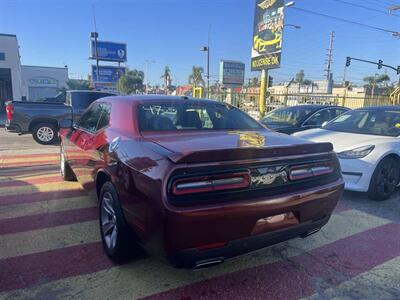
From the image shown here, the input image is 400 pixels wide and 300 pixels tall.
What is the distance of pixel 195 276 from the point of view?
112 inches

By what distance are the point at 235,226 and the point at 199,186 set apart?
40 centimetres

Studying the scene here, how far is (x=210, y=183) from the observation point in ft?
7.45

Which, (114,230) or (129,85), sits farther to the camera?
(129,85)

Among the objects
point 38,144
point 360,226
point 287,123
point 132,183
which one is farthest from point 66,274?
point 38,144

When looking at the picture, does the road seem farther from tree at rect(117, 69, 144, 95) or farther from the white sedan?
tree at rect(117, 69, 144, 95)

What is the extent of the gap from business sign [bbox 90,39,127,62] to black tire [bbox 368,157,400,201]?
131 ft

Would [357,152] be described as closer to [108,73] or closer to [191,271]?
[191,271]

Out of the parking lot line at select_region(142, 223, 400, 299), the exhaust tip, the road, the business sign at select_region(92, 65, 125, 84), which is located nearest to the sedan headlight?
the road

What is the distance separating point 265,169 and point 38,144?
380 inches

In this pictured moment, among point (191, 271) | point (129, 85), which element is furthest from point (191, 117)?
point (129, 85)

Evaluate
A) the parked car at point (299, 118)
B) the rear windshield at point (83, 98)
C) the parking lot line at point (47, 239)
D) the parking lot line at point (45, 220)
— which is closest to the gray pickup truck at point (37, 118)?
the rear windshield at point (83, 98)

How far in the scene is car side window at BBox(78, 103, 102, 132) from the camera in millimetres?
4025

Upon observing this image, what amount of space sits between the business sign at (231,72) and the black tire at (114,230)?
19.7 meters

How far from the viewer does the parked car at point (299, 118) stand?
8359 mm
